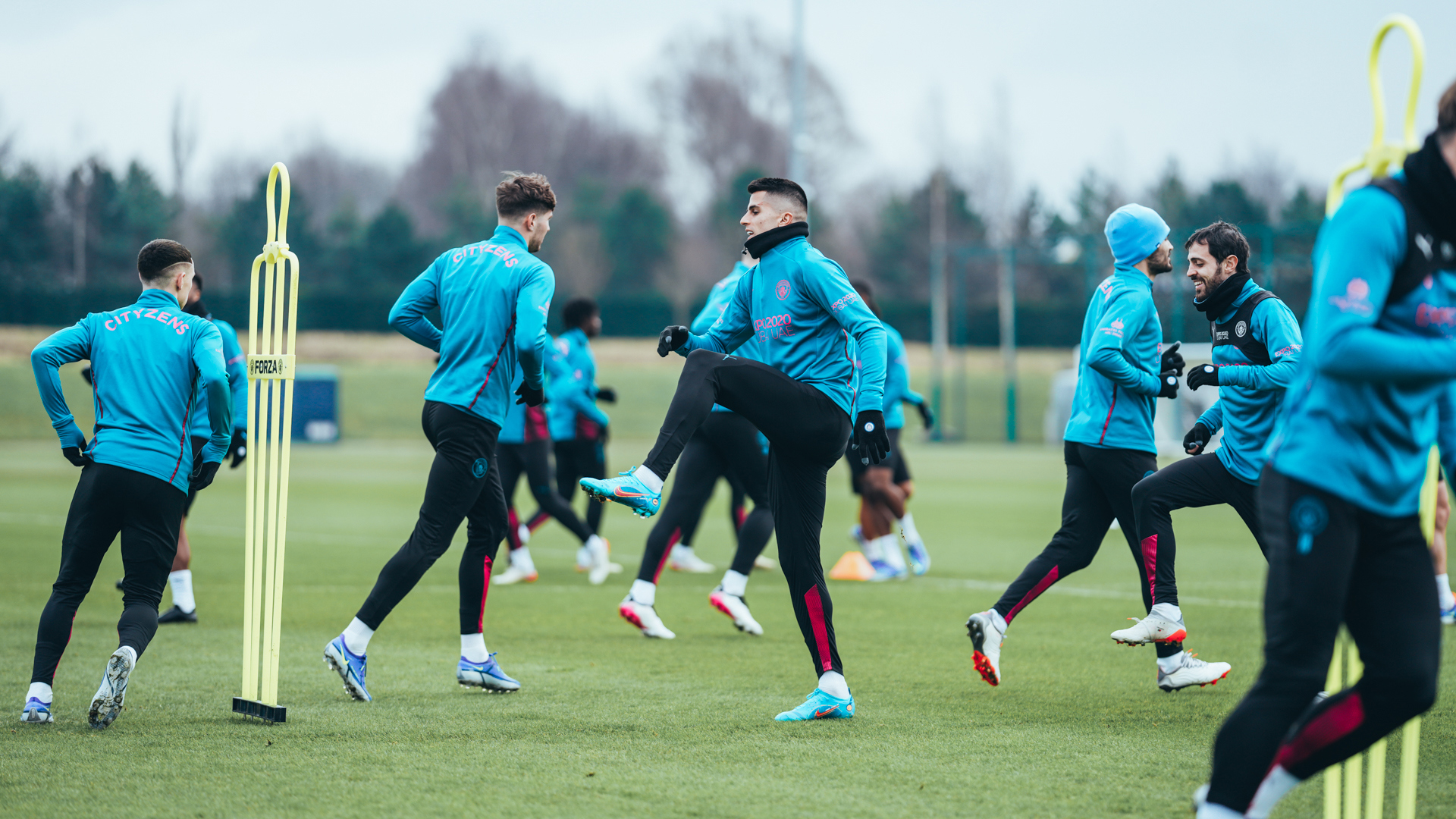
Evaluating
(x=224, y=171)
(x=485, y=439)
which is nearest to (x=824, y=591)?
(x=485, y=439)

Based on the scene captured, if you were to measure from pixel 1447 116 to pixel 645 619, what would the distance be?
5.31 m

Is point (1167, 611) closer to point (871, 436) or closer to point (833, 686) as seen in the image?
point (833, 686)

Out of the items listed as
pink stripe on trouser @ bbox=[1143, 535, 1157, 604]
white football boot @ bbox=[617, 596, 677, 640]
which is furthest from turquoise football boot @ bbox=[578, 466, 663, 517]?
white football boot @ bbox=[617, 596, 677, 640]

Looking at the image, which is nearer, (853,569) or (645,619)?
(645,619)

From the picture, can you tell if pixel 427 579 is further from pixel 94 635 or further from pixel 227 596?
pixel 94 635

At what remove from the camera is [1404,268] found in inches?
119

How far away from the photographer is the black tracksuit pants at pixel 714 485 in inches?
312

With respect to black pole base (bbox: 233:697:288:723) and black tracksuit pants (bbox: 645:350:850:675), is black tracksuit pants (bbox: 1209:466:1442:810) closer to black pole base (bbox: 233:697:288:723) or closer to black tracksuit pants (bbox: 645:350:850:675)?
black tracksuit pants (bbox: 645:350:850:675)

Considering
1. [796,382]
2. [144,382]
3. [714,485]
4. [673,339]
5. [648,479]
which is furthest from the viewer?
[714,485]

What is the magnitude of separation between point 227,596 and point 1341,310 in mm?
8270

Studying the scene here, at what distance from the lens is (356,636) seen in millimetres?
5582

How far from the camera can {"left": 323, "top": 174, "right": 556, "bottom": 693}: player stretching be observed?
18.4 feet

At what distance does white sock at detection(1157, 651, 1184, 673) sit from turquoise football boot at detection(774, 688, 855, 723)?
1.56 meters

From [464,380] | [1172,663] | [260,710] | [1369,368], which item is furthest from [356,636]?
[1369,368]
